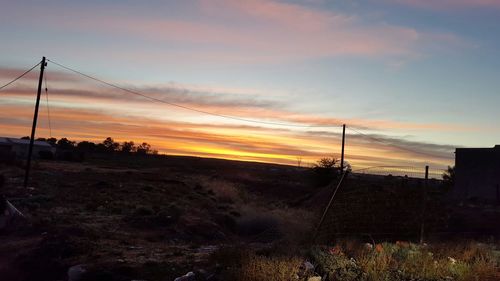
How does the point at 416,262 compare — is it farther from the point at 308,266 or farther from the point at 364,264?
the point at 308,266

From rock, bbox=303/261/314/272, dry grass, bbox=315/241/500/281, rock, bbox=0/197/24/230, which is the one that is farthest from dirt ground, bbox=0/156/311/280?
dry grass, bbox=315/241/500/281

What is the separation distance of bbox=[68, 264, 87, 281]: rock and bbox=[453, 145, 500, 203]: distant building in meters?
36.8

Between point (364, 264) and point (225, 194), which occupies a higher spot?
point (364, 264)

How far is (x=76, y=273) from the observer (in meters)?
11.1

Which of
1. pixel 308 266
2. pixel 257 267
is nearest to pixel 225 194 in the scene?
pixel 308 266

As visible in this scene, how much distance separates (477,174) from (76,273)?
127 ft

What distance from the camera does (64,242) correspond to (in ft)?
46.2

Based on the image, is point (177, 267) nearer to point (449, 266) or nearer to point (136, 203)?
point (449, 266)

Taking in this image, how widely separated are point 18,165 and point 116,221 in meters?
36.9

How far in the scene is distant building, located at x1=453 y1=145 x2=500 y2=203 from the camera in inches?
1602

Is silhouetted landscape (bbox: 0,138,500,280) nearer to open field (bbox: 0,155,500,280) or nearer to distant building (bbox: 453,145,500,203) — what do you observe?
open field (bbox: 0,155,500,280)

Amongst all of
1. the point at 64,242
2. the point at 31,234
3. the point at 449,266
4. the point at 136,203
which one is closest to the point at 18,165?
the point at 136,203

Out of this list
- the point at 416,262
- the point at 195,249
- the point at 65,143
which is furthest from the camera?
the point at 65,143

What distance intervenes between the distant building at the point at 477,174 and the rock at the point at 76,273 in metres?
36.8
